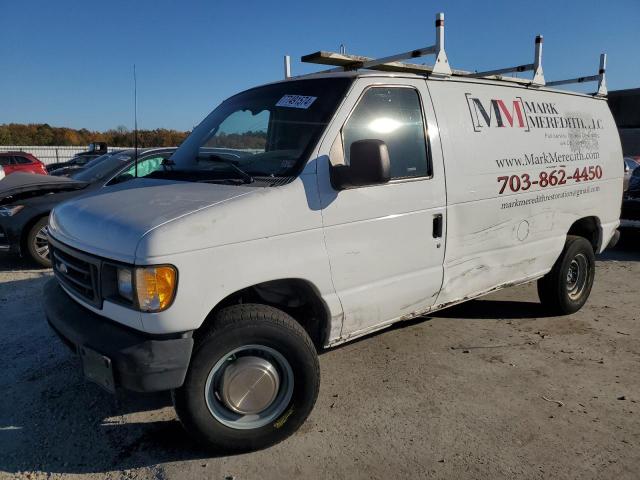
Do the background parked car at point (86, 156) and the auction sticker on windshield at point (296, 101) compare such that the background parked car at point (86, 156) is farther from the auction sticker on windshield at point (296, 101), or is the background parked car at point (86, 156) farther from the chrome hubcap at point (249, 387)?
the chrome hubcap at point (249, 387)

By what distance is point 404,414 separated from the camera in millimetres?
3361

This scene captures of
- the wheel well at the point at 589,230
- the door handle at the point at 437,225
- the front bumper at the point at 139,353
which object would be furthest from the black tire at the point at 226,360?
the wheel well at the point at 589,230

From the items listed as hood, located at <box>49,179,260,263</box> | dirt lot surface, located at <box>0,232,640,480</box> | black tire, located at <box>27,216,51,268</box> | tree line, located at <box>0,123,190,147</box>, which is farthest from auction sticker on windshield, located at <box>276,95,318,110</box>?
tree line, located at <box>0,123,190,147</box>

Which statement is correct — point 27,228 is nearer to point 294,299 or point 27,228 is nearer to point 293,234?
point 294,299

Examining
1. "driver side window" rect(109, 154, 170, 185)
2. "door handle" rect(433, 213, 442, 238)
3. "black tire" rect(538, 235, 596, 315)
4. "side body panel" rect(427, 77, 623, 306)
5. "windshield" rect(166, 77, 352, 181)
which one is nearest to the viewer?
"windshield" rect(166, 77, 352, 181)

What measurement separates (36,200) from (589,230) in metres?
6.97

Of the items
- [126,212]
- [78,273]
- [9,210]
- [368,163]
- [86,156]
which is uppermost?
[86,156]

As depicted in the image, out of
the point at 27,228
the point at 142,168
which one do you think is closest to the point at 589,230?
the point at 142,168

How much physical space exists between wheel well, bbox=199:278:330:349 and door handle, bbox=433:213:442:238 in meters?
1.06

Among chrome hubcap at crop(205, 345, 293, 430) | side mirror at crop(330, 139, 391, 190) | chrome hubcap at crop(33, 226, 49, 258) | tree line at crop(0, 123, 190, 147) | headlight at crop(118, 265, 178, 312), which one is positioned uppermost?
tree line at crop(0, 123, 190, 147)

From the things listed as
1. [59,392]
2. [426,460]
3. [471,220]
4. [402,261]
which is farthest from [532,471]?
[59,392]

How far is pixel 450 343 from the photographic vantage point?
14.9 ft

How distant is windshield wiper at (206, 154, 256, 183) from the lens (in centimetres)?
306

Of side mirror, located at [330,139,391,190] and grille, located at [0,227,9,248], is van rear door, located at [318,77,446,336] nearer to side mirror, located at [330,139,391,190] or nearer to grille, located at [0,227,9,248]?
side mirror, located at [330,139,391,190]
